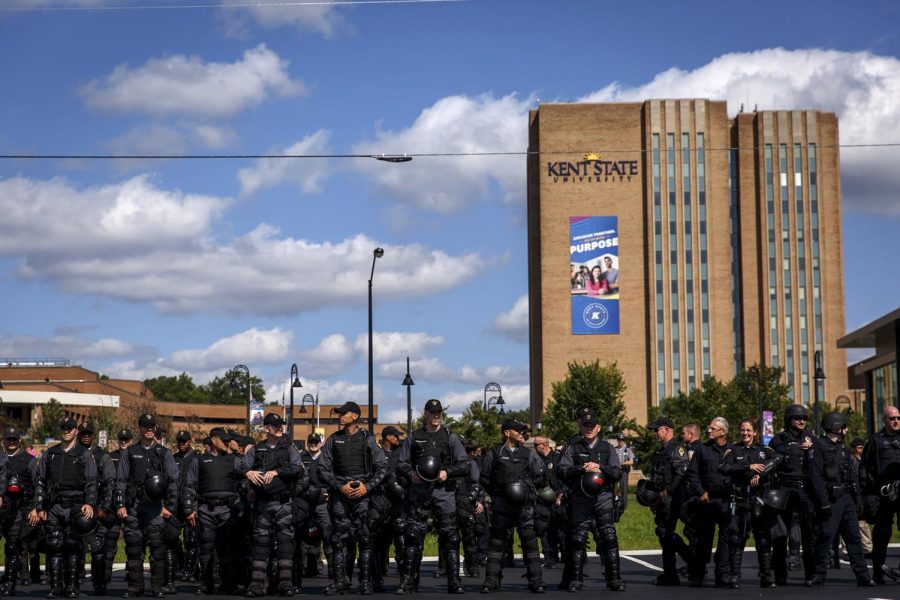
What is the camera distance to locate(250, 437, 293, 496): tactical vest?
589 inches

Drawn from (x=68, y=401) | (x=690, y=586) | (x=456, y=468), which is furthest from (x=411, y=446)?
(x=68, y=401)

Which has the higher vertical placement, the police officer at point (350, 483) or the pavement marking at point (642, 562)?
the police officer at point (350, 483)

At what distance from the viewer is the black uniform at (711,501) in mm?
15188

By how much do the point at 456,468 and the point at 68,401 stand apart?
91.0 meters

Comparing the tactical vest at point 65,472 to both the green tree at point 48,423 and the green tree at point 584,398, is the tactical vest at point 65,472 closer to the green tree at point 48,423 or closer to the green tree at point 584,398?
the green tree at point 584,398

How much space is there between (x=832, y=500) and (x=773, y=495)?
847 millimetres

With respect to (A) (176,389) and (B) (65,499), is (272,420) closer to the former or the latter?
(B) (65,499)

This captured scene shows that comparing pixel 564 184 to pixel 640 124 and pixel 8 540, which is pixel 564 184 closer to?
pixel 640 124

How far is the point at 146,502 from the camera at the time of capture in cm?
1566

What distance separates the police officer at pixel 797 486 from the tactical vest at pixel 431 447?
426 centimetres

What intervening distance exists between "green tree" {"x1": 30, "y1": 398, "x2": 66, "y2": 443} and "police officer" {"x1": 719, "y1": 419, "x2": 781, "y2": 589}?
75921 mm

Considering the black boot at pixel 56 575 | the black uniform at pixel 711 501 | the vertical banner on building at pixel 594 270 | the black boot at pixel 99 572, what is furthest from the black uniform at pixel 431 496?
the vertical banner on building at pixel 594 270

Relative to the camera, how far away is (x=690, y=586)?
15.6 m

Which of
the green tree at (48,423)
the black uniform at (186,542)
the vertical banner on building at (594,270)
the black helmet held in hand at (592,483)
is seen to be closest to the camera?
the black helmet held in hand at (592,483)
